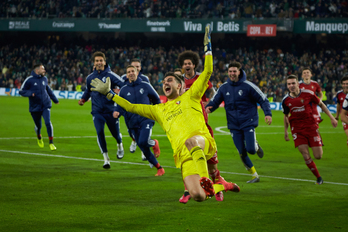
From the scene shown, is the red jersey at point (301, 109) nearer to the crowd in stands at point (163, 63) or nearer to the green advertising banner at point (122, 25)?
the crowd in stands at point (163, 63)

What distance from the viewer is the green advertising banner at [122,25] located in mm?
39594

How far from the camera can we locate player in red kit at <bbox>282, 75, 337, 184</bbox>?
30.7 ft

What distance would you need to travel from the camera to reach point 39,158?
11.8m

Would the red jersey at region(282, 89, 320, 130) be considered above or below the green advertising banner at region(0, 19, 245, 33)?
below

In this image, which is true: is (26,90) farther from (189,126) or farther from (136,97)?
(189,126)

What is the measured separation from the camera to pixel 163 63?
137 ft

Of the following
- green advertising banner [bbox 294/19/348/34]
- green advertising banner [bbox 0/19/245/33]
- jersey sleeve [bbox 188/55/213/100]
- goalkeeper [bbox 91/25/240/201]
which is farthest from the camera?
green advertising banner [bbox 0/19/245/33]

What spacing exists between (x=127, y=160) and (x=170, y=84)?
594cm

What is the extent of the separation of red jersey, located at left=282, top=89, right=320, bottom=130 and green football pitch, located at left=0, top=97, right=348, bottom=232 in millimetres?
1228

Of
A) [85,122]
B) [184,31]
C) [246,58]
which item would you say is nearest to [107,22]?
[184,31]

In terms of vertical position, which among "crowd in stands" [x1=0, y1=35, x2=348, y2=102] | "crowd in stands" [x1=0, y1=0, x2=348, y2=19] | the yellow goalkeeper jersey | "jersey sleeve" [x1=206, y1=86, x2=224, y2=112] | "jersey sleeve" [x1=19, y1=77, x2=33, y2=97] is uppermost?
"crowd in stands" [x1=0, y1=0, x2=348, y2=19]

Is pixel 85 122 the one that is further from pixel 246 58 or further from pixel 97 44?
pixel 97 44

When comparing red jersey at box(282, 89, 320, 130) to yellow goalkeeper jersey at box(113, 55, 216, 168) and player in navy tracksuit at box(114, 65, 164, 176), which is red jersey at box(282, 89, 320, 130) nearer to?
player in navy tracksuit at box(114, 65, 164, 176)

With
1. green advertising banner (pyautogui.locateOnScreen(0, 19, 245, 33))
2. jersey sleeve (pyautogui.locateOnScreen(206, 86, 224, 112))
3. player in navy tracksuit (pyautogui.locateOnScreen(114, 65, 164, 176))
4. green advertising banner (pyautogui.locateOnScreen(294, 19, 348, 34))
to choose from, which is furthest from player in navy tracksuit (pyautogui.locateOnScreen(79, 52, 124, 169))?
green advertising banner (pyautogui.locateOnScreen(0, 19, 245, 33))
